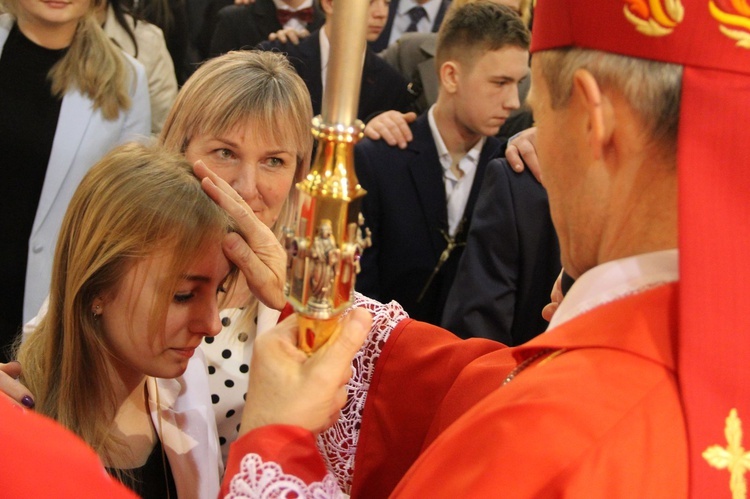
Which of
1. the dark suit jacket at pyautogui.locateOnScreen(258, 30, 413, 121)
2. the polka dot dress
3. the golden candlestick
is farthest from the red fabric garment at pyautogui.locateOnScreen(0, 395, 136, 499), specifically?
the dark suit jacket at pyautogui.locateOnScreen(258, 30, 413, 121)

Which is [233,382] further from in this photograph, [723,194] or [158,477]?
[723,194]

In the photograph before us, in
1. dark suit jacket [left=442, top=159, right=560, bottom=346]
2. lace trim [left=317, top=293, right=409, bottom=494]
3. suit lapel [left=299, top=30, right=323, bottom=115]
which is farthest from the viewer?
suit lapel [left=299, top=30, right=323, bottom=115]

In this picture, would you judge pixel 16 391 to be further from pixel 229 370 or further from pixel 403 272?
pixel 403 272

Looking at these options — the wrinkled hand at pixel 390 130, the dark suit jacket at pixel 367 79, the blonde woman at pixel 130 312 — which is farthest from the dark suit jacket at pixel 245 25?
the blonde woman at pixel 130 312

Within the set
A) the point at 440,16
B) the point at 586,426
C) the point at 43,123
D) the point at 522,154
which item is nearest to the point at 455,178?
the point at 522,154

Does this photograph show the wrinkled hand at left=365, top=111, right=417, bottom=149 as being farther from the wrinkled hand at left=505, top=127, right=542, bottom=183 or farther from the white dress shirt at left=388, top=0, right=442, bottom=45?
the white dress shirt at left=388, top=0, right=442, bottom=45

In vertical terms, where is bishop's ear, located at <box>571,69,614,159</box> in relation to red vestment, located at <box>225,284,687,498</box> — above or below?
above

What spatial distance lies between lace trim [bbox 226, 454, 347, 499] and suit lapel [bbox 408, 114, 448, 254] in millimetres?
2307

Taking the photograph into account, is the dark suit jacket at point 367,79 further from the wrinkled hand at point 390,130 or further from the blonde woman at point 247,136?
the blonde woman at point 247,136

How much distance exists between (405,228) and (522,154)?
0.63 metres

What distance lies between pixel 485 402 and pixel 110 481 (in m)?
0.49

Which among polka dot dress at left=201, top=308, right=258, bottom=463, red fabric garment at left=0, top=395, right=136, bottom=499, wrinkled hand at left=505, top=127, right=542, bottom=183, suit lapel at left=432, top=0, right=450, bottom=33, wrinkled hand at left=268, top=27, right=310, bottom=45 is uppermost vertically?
suit lapel at left=432, top=0, right=450, bottom=33

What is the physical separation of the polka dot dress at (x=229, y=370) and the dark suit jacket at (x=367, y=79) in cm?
180

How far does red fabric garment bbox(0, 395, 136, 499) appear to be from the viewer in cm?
97
